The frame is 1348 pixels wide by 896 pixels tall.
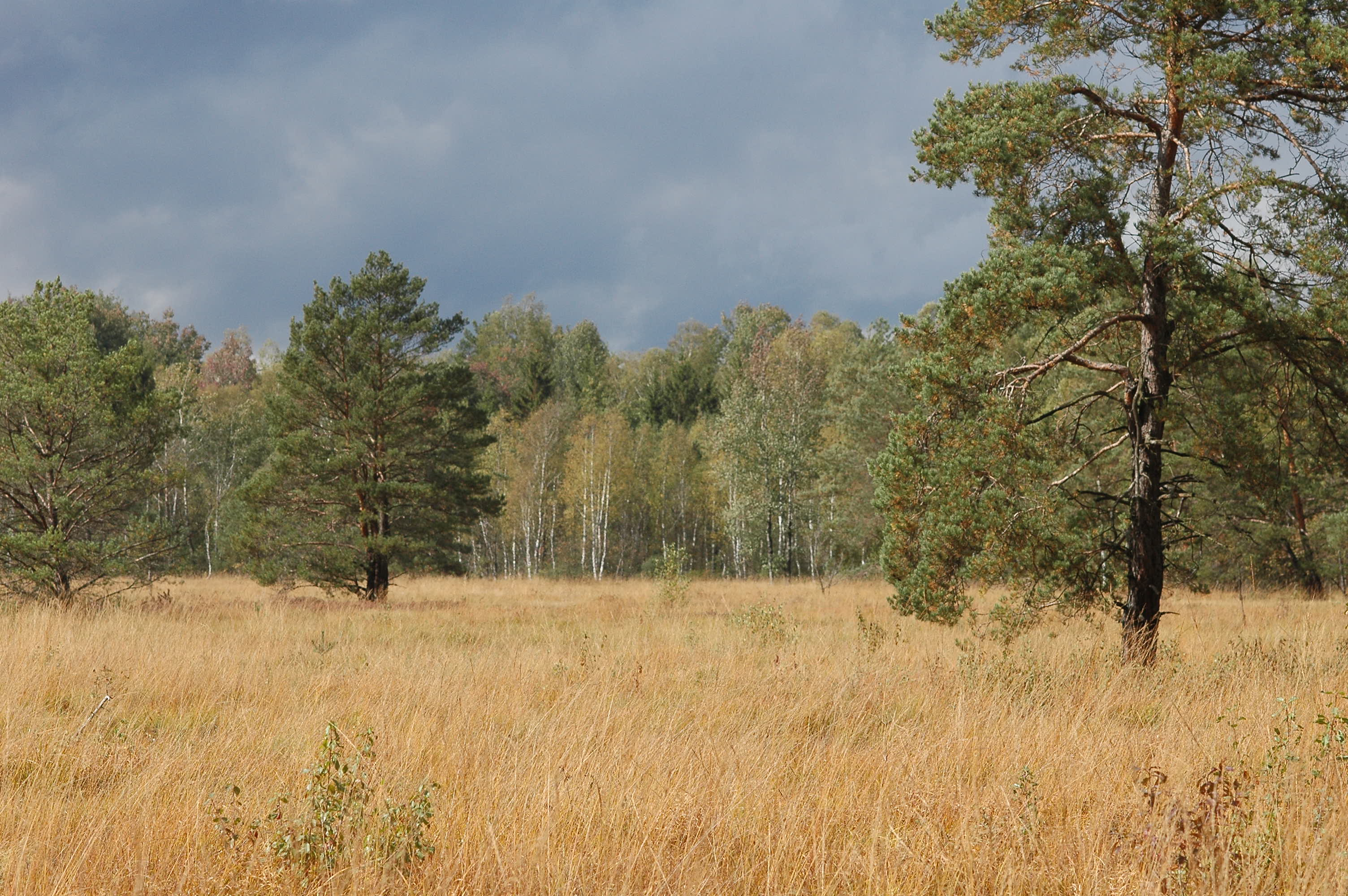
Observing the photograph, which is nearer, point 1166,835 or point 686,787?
point 1166,835

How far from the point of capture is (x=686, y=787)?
372 cm

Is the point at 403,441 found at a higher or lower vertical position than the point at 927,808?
higher

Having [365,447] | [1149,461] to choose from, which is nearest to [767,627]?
[1149,461]

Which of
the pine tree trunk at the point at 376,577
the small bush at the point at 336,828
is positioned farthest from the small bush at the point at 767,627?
the pine tree trunk at the point at 376,577

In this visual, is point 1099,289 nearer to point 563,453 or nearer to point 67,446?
point 67,446

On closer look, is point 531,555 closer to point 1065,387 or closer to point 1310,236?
point 1065,387

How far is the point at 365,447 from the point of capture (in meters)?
17.5

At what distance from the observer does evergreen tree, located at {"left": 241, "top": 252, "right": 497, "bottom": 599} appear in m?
17.6

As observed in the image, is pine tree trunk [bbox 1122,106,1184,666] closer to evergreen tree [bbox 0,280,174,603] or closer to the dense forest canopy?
the dense forest canopy

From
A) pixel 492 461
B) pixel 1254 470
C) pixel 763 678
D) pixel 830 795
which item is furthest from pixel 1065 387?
pixel 492 461

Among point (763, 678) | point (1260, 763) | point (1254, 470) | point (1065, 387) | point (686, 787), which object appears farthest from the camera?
point (1065, 387)

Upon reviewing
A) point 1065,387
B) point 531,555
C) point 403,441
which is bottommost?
point 531,555

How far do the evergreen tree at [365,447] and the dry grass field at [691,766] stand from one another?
28.8ft

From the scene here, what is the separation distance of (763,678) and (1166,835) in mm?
4014
